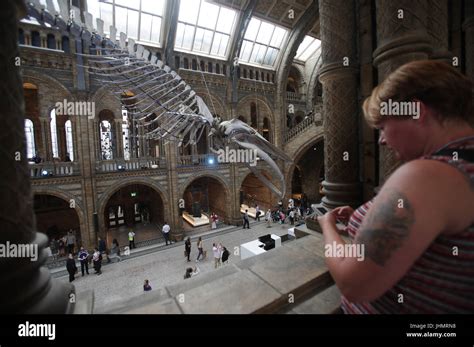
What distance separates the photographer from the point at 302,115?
1908 cm

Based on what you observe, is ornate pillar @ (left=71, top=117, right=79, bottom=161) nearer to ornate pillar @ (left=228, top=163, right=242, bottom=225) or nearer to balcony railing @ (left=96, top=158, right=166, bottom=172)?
balcony railing @ (left=96, top=158, right=166, bottom=172)

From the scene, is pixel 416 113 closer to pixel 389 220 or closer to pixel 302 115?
pixel 389 220

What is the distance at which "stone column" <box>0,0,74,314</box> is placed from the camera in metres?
1.09

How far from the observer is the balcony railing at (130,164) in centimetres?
1064

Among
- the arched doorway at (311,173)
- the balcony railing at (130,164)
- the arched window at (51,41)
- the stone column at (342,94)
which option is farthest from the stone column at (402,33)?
the arched doorway at (311,173)

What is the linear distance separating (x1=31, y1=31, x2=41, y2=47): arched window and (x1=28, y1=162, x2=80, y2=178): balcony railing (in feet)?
17.0

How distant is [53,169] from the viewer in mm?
9648

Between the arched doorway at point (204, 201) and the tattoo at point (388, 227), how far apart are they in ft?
45.1

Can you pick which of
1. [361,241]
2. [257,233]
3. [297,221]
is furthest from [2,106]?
[297,221]

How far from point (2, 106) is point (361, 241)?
1.79 m

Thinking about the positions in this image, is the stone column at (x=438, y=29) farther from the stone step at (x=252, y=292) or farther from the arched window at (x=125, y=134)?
the arched window at (x=125, y=134)

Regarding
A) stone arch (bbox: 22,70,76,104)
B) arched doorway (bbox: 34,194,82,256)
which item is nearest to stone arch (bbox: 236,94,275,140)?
stone arch (bbox: 22,70,76,104)

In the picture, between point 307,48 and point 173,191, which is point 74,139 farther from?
point 307,48

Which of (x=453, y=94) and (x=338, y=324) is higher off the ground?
(x=453, y=94)
